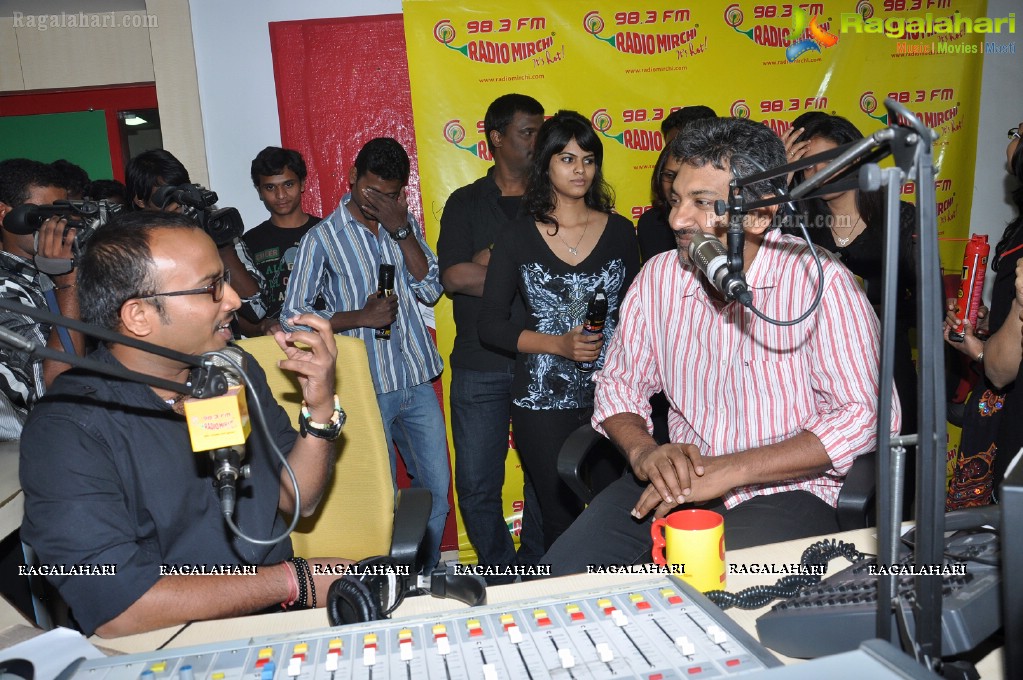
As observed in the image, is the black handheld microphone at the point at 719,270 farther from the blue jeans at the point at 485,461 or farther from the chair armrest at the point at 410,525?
the blue jeans at the point at 485,461

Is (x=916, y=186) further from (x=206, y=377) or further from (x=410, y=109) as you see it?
(x=410, y=109)

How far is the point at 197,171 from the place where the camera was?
3.34 metres

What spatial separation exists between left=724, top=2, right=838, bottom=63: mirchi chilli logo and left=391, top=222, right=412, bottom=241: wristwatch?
1.83 metres

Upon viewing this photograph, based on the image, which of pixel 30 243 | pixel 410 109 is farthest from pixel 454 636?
pixel 410 109

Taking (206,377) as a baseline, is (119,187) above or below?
above

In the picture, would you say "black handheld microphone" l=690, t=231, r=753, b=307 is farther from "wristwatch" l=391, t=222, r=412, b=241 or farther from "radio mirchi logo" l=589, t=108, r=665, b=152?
"radio mirchi logo" l=589, t=108, r=665, b=152

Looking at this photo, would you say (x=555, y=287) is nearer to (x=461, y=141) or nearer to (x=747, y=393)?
(x=747, y=393)

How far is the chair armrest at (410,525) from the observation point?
155cm

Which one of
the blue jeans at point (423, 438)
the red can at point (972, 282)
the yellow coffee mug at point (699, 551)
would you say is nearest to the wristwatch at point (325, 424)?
the yellow coffee mug at point (699, 551)

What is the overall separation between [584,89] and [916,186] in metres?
2.88

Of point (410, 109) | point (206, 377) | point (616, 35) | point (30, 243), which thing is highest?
point (616, 35)

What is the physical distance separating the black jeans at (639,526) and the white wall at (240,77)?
7.36ft

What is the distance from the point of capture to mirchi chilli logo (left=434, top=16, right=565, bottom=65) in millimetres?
3316

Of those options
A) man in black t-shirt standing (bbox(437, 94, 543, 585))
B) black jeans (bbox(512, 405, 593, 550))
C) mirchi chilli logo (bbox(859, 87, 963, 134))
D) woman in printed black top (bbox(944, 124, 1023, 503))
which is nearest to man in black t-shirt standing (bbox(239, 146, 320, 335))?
man in black t-shirt standing (bbox(437, 94, 543, 585))
